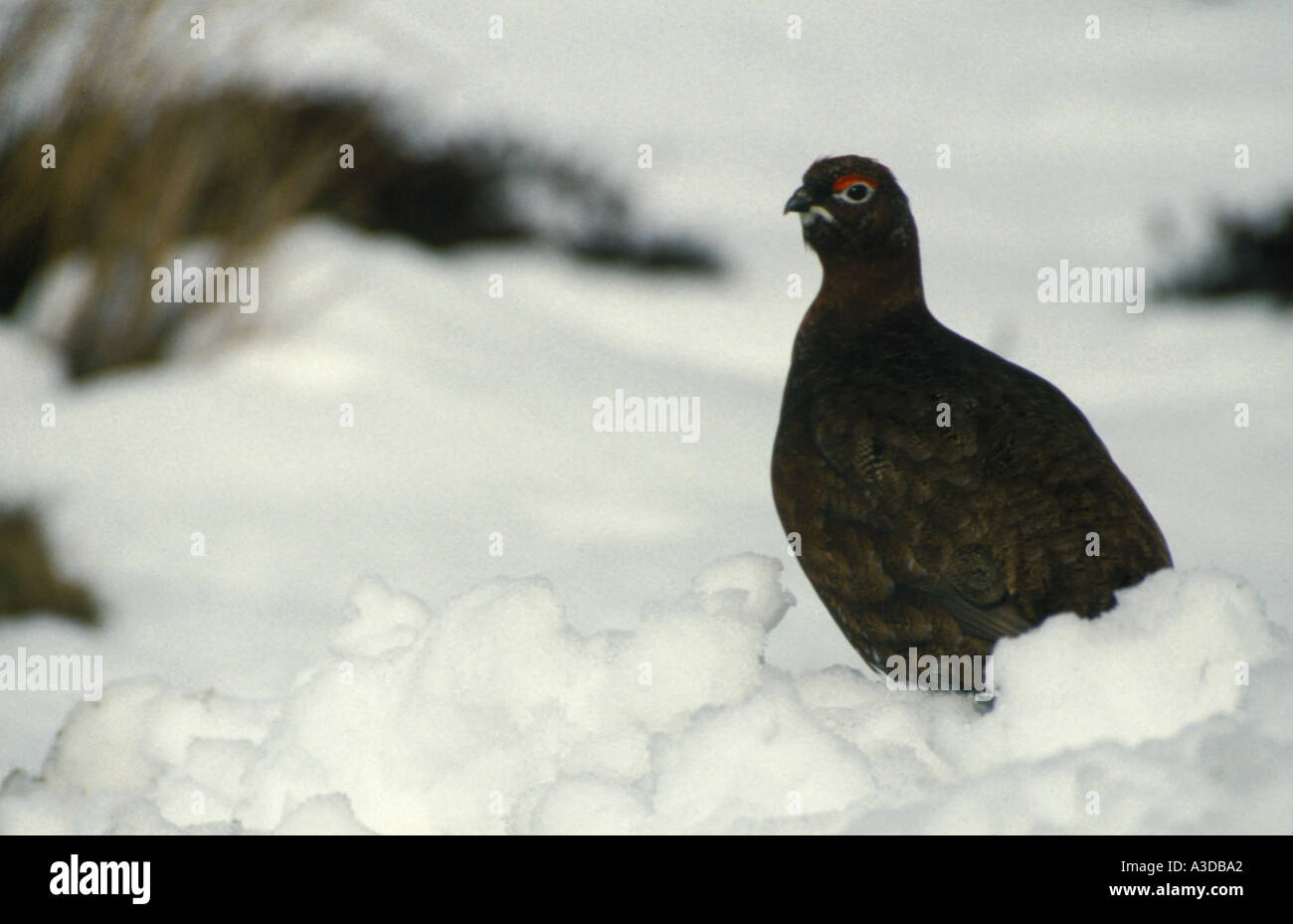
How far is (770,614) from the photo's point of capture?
221 cm

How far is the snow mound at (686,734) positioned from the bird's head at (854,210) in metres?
0.85

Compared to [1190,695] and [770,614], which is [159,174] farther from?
[1190,695]

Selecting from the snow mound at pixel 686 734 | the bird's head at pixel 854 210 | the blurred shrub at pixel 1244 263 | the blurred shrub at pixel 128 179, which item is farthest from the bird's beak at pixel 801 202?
the blurred shrub at pixel 1244 263

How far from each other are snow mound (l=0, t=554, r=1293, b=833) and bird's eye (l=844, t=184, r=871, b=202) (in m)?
0.91

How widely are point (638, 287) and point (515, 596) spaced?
20.9ft

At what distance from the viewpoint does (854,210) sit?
282 cm

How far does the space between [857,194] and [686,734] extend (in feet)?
4.52

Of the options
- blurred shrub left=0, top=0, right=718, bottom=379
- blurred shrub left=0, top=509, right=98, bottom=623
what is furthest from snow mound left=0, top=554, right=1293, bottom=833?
blurred shrub left=0, top=0, right=718, bottom=379

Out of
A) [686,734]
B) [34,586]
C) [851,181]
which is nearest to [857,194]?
[851,181]

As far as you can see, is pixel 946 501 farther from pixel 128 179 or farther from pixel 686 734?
pixel 128 179

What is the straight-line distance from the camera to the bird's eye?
281 centimetres

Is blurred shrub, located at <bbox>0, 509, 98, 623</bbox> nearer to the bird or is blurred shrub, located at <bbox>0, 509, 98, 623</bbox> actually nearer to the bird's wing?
the bird

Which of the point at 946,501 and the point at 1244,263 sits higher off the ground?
the point at 1244,263

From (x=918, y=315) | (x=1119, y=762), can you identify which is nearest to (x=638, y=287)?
(x=918, y=315)
